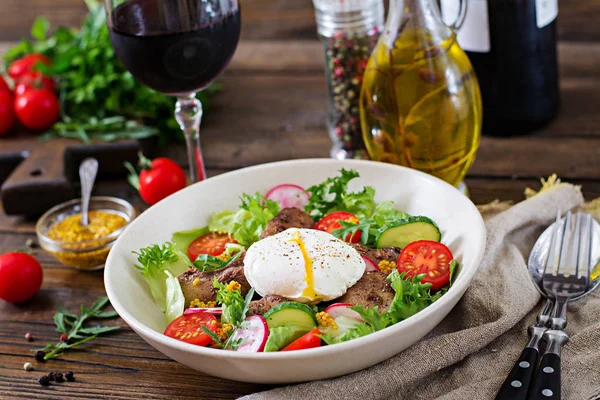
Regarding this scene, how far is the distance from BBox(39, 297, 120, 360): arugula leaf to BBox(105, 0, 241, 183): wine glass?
0.71m

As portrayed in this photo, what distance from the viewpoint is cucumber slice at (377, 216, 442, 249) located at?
2051mm

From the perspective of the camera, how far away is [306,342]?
1693 millimetres

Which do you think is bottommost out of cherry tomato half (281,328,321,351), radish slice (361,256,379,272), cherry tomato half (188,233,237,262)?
cherry tomato half (188,233,237,262)

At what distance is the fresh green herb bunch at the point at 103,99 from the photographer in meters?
3.20

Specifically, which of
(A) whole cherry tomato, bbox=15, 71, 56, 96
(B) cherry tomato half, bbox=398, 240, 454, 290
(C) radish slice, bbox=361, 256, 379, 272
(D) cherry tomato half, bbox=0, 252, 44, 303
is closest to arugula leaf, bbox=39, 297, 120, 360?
(D) cherry tomato half, bbox=0, 252, 44, 303

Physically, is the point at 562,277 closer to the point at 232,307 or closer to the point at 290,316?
the point at 290,316

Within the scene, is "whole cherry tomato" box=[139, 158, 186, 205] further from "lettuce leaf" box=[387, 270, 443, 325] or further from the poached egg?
"lettuce leaf" box=[387, 270, 443, 325]

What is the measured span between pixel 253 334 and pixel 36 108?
79.3 inches

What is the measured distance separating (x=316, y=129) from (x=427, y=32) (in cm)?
100

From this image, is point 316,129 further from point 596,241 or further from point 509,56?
point 596,241

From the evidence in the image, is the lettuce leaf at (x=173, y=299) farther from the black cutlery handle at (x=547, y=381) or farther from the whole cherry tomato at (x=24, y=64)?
the whole cherry tomato at (x=24, y=64)

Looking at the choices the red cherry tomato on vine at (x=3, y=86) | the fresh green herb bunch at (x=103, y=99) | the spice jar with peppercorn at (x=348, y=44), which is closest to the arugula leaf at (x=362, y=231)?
the spice jar with peppercorn at (x=348, y=44)

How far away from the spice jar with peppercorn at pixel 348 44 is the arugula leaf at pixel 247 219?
632 millimetres

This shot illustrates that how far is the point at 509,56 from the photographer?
109 inches
